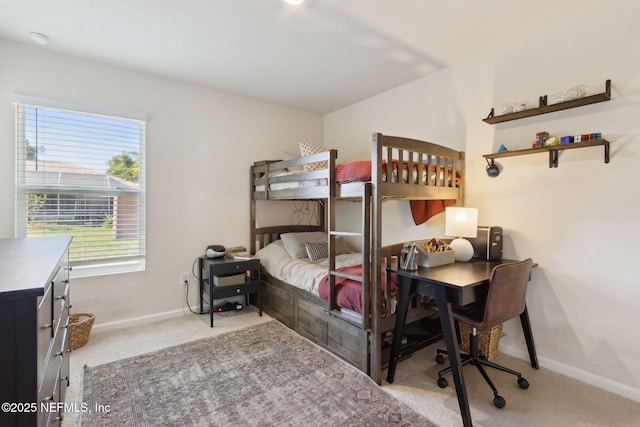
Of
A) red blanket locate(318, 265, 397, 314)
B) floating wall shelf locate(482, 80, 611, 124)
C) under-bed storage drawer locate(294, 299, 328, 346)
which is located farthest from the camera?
under-bed storage drawer locate(294, 299, 328, 346)

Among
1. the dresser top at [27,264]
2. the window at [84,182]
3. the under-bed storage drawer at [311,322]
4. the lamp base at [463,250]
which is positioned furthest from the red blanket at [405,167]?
the window at [84,182]

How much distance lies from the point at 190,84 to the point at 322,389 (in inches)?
123

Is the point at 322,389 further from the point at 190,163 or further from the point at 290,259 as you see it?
the point at 190,163

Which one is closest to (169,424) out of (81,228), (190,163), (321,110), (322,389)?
(322,389)

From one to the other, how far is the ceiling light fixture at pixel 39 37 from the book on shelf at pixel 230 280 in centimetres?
233

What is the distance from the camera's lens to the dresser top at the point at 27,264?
806mm

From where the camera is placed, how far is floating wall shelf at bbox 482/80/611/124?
1.96 meters

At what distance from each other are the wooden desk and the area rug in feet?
0.92

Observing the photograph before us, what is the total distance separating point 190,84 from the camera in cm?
327

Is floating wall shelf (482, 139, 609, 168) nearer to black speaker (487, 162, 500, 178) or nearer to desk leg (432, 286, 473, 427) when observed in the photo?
black speaker (487, 162, 500, 178)

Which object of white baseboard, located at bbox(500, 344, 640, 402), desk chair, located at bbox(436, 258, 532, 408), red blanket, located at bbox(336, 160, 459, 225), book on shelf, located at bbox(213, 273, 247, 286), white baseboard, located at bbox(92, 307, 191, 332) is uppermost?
red blanket, located at bbox(336, 160, 459, 225)

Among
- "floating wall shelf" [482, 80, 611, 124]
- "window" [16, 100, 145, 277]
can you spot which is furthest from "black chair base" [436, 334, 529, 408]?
"window" [16, 100, 145, 277]

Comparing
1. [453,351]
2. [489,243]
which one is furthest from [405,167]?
[453,351]

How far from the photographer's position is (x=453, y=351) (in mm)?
1722
